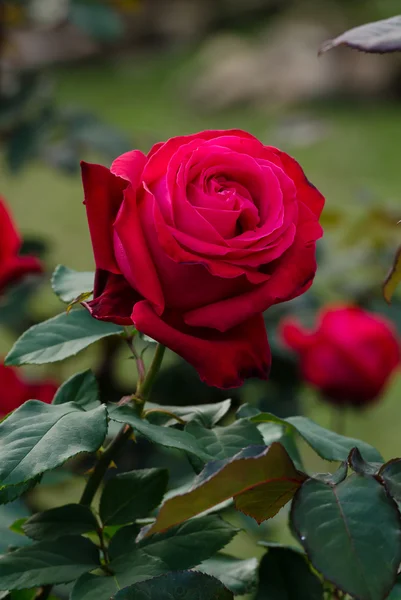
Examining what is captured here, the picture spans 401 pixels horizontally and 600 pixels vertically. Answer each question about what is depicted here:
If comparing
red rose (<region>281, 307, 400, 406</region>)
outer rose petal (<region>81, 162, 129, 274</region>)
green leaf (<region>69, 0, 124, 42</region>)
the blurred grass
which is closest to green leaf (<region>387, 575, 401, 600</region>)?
outer rose petal (<region>81, 162, 129, 274</region>)

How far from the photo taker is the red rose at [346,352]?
0.75 meters

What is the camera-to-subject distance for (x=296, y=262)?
0.27 meters

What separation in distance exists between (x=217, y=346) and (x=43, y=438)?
0.06 metres

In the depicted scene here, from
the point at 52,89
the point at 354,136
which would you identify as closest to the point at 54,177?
the point at 354,136

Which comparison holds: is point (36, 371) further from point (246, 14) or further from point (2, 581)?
point (246, 14)

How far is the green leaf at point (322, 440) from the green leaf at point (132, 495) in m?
0.04

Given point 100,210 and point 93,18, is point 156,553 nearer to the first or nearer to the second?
point 100,210

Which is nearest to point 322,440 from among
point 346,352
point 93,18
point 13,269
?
point 13,269

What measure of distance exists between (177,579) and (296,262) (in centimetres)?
10

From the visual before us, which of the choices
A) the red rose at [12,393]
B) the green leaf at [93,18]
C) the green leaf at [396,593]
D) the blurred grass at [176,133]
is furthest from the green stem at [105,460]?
the blurred grass at [176,133]

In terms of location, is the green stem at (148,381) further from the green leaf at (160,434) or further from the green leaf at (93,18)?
the green leaf at (93,18)

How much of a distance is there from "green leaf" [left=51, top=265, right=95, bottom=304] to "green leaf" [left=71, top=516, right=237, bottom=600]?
0.27 feet

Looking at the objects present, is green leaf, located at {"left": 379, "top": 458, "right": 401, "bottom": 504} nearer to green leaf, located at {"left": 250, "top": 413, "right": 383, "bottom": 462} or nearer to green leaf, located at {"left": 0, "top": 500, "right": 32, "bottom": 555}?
green leaf, located at {"left": 250, "top": 413, "right": 383, "bottom": 462}

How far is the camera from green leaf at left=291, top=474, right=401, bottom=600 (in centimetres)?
21
